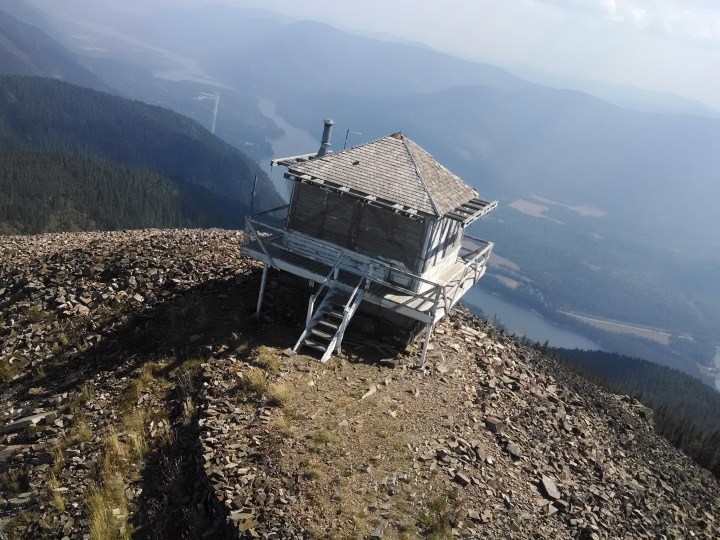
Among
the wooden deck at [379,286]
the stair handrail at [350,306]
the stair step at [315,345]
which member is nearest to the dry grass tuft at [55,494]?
the stair step at [315,345]

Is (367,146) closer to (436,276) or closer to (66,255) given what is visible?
(436,276)

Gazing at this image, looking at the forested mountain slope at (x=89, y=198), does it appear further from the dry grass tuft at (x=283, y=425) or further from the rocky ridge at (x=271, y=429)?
the dry grass tuft at (x=283, y=425)

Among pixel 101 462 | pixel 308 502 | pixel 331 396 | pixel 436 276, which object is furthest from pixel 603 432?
pixel 101 462

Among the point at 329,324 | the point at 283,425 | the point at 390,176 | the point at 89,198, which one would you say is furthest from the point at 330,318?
the point at 89,198

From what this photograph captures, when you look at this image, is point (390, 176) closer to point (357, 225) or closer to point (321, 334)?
point (357, 225)

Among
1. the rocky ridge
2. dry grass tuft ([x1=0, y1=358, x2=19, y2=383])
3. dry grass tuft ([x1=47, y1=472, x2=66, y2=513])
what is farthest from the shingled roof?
dry grass tuft ([x1=47, y1=472, x2=66, y2=513])

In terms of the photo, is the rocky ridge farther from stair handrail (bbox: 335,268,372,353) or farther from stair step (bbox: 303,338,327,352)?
stair handrail (bbox: 335,268,372,353)
